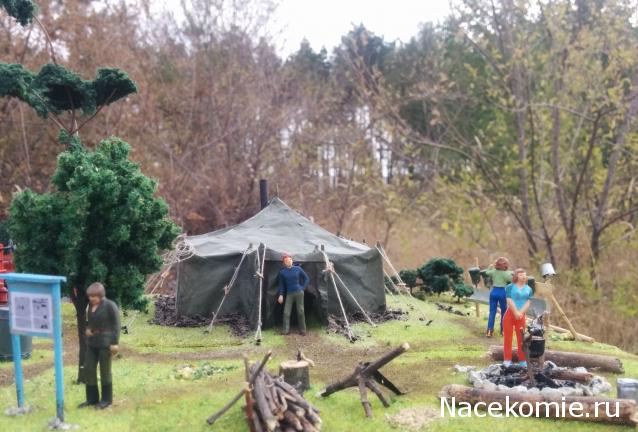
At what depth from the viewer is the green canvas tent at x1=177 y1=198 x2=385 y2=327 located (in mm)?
15727

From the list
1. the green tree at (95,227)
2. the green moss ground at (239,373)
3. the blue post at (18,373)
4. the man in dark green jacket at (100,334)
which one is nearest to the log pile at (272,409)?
the green moss ground at (239,373)

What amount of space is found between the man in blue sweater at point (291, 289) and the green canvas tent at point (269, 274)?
41cm

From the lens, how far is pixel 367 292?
55.8 feet

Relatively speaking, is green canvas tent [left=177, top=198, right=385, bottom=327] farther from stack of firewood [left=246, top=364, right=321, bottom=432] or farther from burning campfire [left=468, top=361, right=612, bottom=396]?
stack of firewood [left=246, top=364, right=321, bottom=432]

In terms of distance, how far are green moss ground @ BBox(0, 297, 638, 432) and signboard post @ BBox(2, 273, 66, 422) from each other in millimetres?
634

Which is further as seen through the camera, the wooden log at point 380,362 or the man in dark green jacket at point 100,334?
the man in dark green jacket at point 100,334

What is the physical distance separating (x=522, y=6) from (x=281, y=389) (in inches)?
631

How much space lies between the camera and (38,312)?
9.34 meters

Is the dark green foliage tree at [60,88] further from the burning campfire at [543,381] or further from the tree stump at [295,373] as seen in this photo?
the burning campfire at [543,381]

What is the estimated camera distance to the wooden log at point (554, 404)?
8.96m

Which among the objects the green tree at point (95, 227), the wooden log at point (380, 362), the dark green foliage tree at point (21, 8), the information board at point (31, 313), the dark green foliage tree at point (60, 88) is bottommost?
the wooden log at point (380, 362)

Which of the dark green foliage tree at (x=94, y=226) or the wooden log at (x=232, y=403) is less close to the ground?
the dark green foliage tree at (x=94, y=226)

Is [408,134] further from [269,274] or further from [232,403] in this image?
[232,403]

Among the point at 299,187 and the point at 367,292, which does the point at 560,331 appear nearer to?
the point at 367,292
